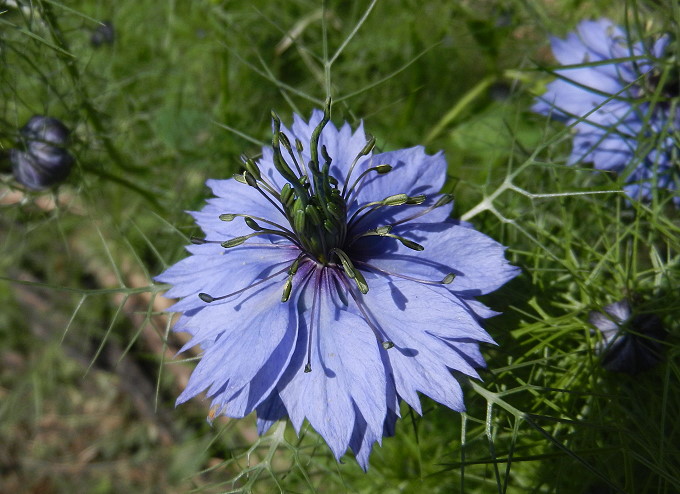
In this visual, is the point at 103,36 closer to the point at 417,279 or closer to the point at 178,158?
the point at 178,158

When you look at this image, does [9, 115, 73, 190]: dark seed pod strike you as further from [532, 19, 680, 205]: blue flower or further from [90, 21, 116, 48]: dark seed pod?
[532, 19, 680, 205]: blue flower

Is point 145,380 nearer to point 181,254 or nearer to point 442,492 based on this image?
point 181,254

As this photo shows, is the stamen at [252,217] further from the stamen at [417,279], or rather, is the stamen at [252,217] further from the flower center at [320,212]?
the stamen at [417,279]

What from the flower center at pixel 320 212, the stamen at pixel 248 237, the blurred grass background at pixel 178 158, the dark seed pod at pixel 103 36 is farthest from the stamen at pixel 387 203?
the dark seed pod at pixel 103 36

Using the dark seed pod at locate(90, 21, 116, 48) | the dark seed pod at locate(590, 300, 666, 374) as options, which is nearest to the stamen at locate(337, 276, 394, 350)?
the dark seed pod at locate(590, 300, 666, 374)


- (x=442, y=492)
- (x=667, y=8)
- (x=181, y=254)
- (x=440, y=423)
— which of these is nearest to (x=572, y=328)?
(x=440, y=423)

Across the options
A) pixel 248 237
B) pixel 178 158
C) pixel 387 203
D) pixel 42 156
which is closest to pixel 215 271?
pixel 248 237
